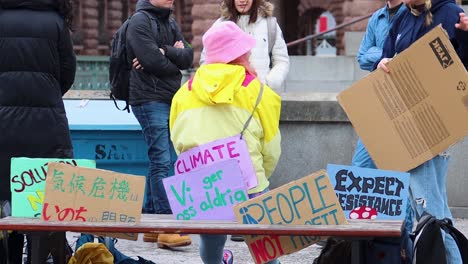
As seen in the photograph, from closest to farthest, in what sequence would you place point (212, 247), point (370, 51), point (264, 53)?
point (212, 247), point (370, 51), point (264, 53)

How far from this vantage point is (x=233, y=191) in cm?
558

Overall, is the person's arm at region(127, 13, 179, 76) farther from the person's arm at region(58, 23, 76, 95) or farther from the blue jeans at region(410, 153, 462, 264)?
the blue jeans at region(410, 153, 462, 264)

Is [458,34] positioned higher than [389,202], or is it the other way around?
[458,34]

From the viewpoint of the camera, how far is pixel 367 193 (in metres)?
5.60

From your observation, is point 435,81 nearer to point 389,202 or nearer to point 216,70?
point 389,202

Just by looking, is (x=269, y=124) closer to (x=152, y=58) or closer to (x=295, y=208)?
(x=295, y=208)

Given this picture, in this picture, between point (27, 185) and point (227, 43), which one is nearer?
point (27, 185)

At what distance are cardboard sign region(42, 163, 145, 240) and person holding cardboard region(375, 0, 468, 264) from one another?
133 centimetres

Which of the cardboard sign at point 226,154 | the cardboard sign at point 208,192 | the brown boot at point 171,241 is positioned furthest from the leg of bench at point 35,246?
the brown boot at point 171,241

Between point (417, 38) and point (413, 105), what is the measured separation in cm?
35

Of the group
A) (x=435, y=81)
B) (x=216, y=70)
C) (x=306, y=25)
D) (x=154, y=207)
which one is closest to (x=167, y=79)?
(x=154, y=207)

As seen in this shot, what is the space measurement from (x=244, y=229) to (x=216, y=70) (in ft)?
3.40

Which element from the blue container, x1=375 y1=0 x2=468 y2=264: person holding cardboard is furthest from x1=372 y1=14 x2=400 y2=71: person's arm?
the blue container

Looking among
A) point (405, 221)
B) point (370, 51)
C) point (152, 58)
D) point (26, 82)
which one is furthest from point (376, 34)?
point (26, 82)
